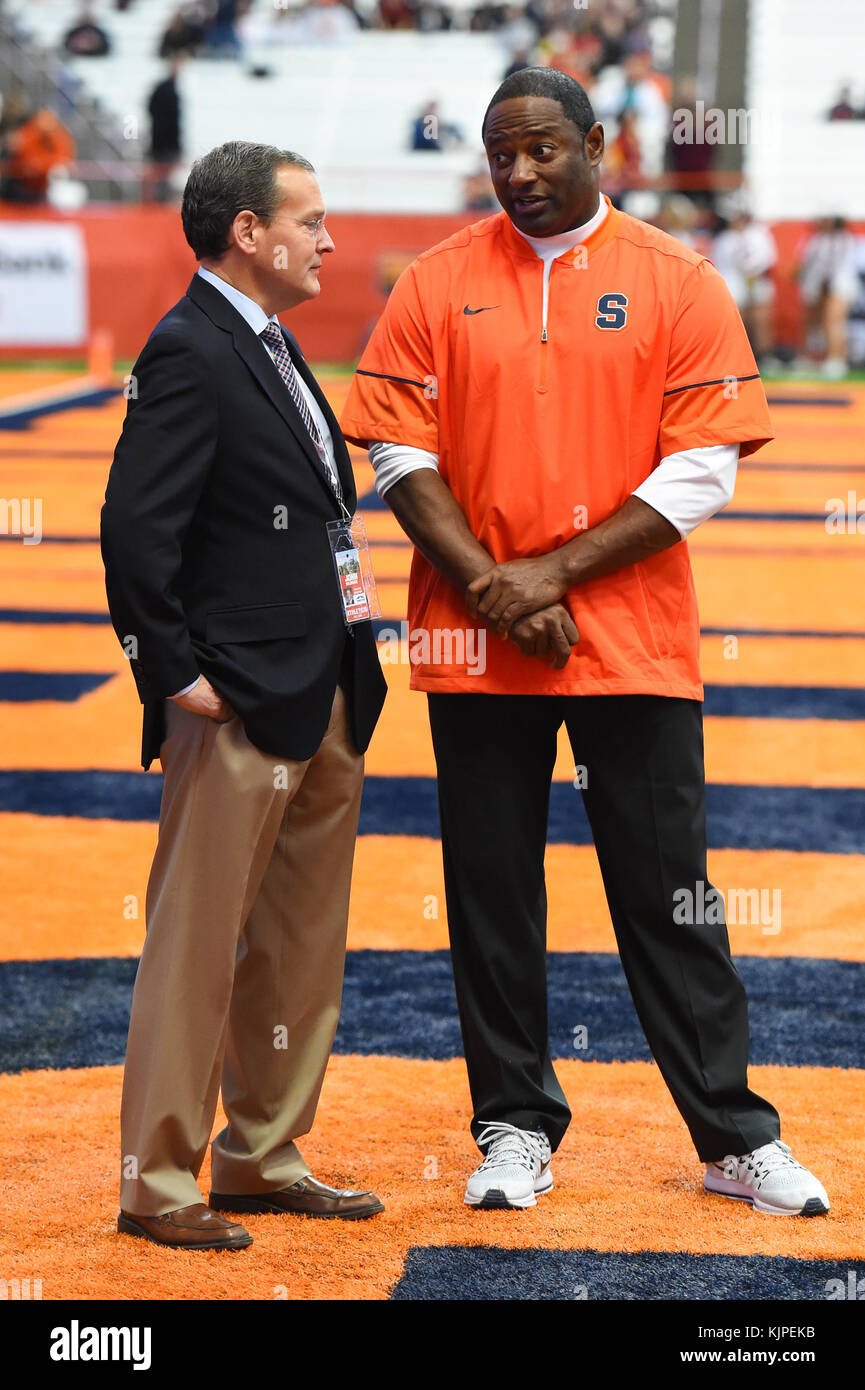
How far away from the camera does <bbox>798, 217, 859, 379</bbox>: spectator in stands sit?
17.6m

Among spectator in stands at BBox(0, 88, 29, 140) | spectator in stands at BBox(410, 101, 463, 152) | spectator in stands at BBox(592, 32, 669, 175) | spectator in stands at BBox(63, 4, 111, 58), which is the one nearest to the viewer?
spectator in stands at BBox(0, 88, 29, 140)

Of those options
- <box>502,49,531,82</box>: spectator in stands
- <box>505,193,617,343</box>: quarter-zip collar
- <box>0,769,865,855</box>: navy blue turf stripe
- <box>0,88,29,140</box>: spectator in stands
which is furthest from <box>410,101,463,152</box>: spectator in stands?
<box>505,193,617,343</box>: quarter-zip collar

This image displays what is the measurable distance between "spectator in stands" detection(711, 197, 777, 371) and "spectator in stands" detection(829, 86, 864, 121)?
5.86 metres

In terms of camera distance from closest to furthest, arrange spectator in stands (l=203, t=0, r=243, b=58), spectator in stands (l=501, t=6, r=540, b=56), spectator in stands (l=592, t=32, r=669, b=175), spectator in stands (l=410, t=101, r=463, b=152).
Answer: spectator in stands (l=592, t=32, r=669, b=175) → spectator in stands (l=410, t=101, r=463, b=152) → spectator in stands (l=501, t=6, r=540, b=56) → spectator in stands (l=203, t=0, r=243, b=58)

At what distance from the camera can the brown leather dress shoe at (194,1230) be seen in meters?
Answer: 3.14

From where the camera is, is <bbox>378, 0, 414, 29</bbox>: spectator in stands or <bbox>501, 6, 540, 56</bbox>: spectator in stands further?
<bbox>378, 0, 414, 29</bbox>: spectator in stands

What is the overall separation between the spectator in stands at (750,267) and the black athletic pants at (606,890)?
15119 mm

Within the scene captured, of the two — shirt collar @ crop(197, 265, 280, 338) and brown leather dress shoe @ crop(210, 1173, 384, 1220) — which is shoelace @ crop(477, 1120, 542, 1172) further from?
shirt collar @ crop(197, 265, 280, 338)

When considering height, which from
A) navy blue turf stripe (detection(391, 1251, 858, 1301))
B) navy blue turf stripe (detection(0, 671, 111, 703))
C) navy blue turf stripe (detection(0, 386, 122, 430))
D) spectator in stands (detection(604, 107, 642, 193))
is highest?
spectator in stands (detection(604, 107, 642, 193))

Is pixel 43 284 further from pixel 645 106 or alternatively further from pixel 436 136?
pixel 645 106

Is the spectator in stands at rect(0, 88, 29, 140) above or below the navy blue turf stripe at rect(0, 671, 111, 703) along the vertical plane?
above

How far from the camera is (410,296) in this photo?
11.1 ft

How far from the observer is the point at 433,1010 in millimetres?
4508

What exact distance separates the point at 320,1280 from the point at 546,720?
108 centimetres
